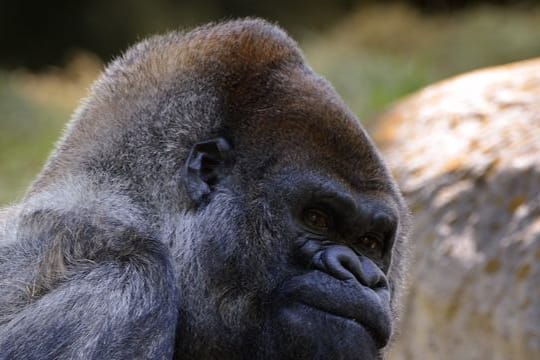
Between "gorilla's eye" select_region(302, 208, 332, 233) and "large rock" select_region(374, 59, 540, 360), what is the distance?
1.48 m

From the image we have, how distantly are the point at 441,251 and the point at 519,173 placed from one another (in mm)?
493

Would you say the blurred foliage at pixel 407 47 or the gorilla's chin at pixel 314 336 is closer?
the gorilla's chin at pixel 314 336

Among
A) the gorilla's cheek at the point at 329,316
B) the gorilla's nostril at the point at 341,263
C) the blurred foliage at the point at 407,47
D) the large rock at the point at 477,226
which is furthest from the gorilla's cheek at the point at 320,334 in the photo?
the blurred foliage at the point at 407,47

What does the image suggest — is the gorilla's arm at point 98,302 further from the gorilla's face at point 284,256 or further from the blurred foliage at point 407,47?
the blurred foliage at point 407,47

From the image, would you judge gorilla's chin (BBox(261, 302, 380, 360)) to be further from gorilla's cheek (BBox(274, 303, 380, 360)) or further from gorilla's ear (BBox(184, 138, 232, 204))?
gorilla's ear (BBox(184, 138, 232, 204))

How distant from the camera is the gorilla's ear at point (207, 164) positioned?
2.87 metres

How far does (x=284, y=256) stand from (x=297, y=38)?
8.50 m

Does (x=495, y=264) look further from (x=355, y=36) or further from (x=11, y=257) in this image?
(x=355, y=36)

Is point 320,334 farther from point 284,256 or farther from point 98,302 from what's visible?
point 98,302

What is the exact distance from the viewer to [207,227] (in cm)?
282

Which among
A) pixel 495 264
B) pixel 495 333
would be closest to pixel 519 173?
pixel 495 264

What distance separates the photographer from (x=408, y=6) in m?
11.2

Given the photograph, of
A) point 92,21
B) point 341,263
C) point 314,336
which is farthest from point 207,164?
point 92,21

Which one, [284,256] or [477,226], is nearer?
[284,256]
